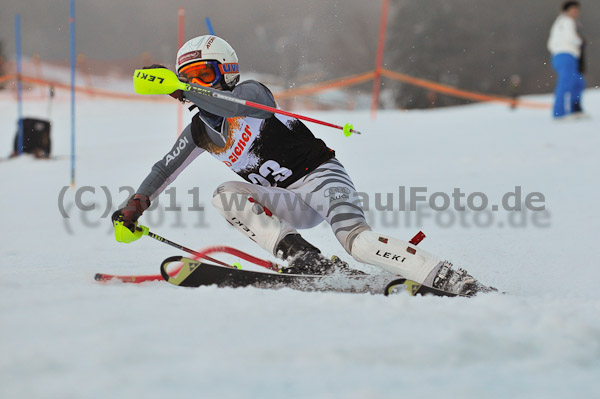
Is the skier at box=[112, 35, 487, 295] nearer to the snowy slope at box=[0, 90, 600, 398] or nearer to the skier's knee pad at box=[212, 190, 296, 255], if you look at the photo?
the skier's knee pad at box=[212, 190, 296, 255]

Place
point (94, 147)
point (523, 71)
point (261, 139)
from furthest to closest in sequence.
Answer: point (523, 71) → point (94, 147) → point (261, 139)

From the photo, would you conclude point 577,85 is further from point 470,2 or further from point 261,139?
point 470,2

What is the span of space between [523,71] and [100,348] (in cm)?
2861

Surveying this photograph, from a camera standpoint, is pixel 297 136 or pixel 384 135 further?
pixel 384 135

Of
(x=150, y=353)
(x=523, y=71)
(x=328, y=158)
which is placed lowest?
(x=150, y=353)

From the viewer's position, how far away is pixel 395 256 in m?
2.78

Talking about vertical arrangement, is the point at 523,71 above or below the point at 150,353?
above

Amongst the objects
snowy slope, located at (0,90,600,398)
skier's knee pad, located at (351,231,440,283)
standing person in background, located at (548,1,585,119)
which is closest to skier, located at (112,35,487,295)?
skier's knee pad, located at (351,231,440,283)

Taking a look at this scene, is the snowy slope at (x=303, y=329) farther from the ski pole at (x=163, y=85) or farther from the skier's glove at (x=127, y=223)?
the ski pole at (x=163, y=85)

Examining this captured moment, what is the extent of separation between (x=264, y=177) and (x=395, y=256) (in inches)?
33.3

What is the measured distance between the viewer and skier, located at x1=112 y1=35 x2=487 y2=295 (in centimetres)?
288

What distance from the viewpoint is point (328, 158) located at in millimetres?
3205

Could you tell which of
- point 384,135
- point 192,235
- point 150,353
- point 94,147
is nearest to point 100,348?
point 150,353

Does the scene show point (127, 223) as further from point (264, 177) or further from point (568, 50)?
point (568, 50)
